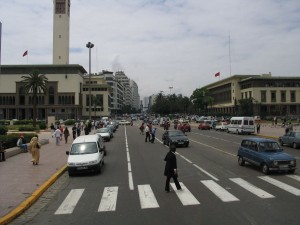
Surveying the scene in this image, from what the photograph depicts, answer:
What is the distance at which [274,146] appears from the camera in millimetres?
16328

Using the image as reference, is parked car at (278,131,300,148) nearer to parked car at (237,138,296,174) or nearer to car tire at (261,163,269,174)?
parked car at (237,138,296,174)

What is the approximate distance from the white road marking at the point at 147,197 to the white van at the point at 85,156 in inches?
150

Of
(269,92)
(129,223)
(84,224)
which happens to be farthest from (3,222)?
(269,92)

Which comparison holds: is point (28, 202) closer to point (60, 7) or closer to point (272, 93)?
point (272, 93)

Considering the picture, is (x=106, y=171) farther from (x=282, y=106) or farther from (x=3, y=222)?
(x=282, y=106)

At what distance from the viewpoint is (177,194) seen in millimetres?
11414

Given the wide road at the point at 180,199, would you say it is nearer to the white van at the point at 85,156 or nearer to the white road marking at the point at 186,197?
the white road marking at the point at 186,197

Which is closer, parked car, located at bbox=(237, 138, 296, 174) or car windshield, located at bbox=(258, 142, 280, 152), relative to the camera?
parked car, located at bbox=(237, 138, 296, 174)

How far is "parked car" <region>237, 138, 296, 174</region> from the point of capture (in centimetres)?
1488

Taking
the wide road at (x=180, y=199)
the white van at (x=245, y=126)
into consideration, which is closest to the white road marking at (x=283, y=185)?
the wide road at (x=180, y=199)

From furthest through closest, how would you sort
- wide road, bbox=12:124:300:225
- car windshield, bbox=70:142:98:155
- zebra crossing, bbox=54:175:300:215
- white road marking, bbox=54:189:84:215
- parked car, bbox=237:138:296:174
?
1. car windshield, bbox=70:142:98:155
2. parked car, bbox=237:138:296:174
3. zebra crossing, bbox=54:175:300:215
4. white road marking, bbox=54:189:84:215
5. wide road, bbox=12:124:300:225

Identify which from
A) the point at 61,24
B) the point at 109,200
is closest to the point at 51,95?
the point at 61,24

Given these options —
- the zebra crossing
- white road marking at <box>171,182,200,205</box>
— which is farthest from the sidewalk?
white road marking at <box>171,182,200,205</box>

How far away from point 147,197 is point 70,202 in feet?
8.01
